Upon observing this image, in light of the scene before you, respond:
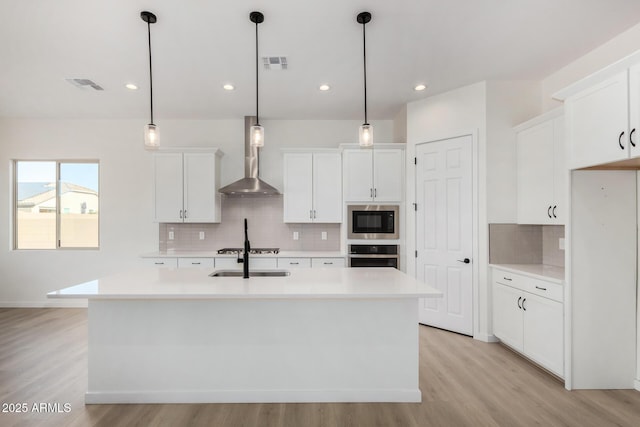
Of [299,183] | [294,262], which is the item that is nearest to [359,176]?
[299,183]

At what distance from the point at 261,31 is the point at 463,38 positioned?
1.73 meters

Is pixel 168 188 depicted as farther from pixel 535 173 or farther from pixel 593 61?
pixel 593 61

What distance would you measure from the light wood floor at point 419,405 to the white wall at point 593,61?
275 cm

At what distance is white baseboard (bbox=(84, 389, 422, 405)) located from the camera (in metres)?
2.31

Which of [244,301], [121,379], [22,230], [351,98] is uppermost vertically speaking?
[351,98]

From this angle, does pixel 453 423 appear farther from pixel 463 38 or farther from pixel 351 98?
pixel 351 98

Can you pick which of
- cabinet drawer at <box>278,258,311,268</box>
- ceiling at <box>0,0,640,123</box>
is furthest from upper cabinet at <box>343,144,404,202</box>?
cabinet drawer at <box>278,258,311,268</box>

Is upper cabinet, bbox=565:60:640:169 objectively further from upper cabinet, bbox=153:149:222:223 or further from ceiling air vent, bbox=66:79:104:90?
ceiling air vent, bbox=66:79:104:90

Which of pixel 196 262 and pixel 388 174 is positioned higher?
pixel 388 174

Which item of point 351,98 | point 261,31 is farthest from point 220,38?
point 351,98

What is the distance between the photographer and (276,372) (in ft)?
7.64

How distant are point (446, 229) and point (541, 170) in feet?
3.74

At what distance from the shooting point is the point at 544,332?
2.73 metres

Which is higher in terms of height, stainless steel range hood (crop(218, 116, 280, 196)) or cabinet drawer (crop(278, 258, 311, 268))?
stainless steel range hood (crop(218, 116, 280, 196))
